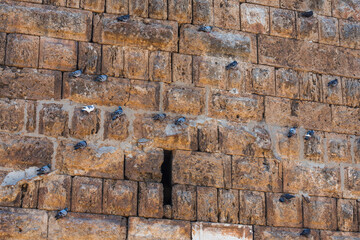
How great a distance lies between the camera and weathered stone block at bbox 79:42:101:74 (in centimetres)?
769

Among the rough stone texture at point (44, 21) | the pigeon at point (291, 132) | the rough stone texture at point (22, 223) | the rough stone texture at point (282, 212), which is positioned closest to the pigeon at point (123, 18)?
the rough stone texture at point (44, 21)

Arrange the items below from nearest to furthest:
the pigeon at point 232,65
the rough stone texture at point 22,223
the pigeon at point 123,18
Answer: the rough stone texture at point 22,223
the pigeon at point 123,18
the pigeon at point 232,65

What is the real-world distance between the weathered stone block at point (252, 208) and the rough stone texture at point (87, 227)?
1215 millimetres

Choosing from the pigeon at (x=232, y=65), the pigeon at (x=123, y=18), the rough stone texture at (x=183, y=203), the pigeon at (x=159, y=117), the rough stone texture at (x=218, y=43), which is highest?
the pigeon at (x=123, y=18)

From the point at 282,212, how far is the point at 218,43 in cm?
191

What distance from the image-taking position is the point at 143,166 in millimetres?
7484

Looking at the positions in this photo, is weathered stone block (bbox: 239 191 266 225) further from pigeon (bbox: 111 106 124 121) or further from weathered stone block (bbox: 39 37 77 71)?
weathered stone block (bbox: 39 37 77 71)

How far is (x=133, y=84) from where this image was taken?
7766 mm

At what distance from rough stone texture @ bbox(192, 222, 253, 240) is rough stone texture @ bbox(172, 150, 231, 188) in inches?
16.4

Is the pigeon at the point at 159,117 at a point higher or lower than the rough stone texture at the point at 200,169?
higher

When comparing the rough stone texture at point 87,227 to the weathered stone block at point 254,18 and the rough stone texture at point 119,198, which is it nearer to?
the rough stone texture at point 119,198

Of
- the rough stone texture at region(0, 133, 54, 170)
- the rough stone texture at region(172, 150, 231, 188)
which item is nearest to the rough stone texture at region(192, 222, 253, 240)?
the rough stone texture at region(172, 150, 231, 188)

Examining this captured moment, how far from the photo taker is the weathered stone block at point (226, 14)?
27.4ft

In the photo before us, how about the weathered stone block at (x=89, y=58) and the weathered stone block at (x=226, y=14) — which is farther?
the weathered stone block at (x=226, y=14)
